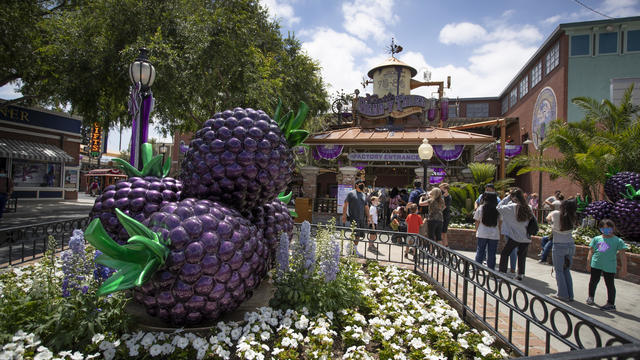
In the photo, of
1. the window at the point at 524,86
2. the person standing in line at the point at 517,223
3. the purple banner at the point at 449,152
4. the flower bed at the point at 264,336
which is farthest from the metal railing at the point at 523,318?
the window at the point at 524,86

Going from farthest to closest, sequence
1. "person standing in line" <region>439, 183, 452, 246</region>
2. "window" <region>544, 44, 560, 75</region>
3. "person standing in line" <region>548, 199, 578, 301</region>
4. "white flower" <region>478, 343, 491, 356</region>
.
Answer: "window" <region>544, 44, 560, 75</region>, "person standing in line" <region>439, 183, 452, 246</region>, "person standing in line" <region>548, 199, 578, 301</region>, "white flower" <region>478, 343, 491, 356</region>

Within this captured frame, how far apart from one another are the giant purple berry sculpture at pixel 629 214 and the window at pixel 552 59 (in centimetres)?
1249

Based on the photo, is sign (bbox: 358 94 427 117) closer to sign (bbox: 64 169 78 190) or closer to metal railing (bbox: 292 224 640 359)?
metal railing (bbox: 292 224 640 359)

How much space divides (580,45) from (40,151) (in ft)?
92.5

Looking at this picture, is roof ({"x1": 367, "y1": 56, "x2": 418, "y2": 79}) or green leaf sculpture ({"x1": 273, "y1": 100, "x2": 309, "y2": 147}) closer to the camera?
green leaf sculpture ({"x1": 273, "y1": 100, "x2": 309, "y2": 147})

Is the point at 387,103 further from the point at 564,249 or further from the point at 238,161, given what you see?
the point at 238,161

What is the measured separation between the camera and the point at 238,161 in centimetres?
225

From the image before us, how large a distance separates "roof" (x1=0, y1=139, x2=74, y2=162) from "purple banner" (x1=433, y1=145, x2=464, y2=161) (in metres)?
20.3

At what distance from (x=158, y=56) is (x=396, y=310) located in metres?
9.03

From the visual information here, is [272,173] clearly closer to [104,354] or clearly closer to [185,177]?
[185,177]

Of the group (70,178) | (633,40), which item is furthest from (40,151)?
(633,40)

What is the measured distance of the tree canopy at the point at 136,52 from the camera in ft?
28.4

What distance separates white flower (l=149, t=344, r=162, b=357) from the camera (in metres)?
1.80

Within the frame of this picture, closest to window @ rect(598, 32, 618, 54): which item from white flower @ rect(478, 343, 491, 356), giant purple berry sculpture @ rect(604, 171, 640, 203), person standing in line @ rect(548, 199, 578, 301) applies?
giant purple berry sculpture @ rect(604, 171, 640, 203)
